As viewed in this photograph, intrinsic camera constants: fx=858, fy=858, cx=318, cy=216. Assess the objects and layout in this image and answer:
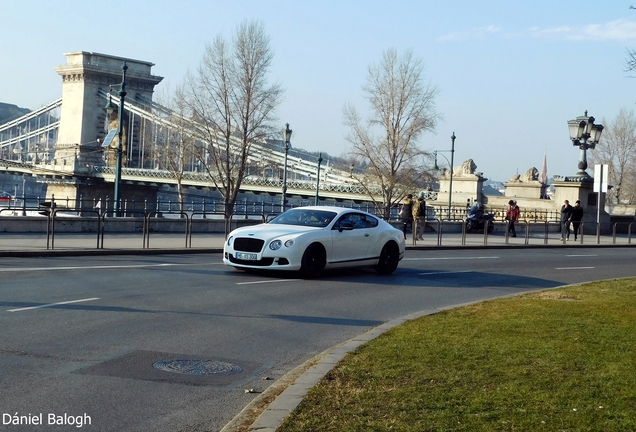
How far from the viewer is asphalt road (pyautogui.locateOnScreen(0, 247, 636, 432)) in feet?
22.0

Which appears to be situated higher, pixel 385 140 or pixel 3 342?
pixel 385 140

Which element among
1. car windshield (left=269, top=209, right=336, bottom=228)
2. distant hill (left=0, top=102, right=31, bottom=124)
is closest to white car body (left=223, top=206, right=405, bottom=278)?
car windshield (left=269, top=209, right=336, bottom=228)

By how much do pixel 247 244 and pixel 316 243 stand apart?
1.33m

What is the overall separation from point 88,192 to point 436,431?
77538mm

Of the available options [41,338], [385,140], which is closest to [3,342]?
[41,338]

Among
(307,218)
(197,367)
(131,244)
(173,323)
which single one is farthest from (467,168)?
(197,367)

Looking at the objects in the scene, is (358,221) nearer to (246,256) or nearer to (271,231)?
(271,231)

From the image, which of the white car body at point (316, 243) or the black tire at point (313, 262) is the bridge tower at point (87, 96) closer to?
the white car body at point (316, 243)

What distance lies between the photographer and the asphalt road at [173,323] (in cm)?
672

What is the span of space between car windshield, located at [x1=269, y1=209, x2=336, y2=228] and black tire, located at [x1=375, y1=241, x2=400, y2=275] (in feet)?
5.10

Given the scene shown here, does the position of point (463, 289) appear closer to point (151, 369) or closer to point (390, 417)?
point (151, 369)

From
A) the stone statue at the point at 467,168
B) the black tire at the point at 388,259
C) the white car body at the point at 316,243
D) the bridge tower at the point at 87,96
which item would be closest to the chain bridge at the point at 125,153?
the bridge tower at the point at 87,96

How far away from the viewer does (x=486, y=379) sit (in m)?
7.19

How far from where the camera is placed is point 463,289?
16266mm
